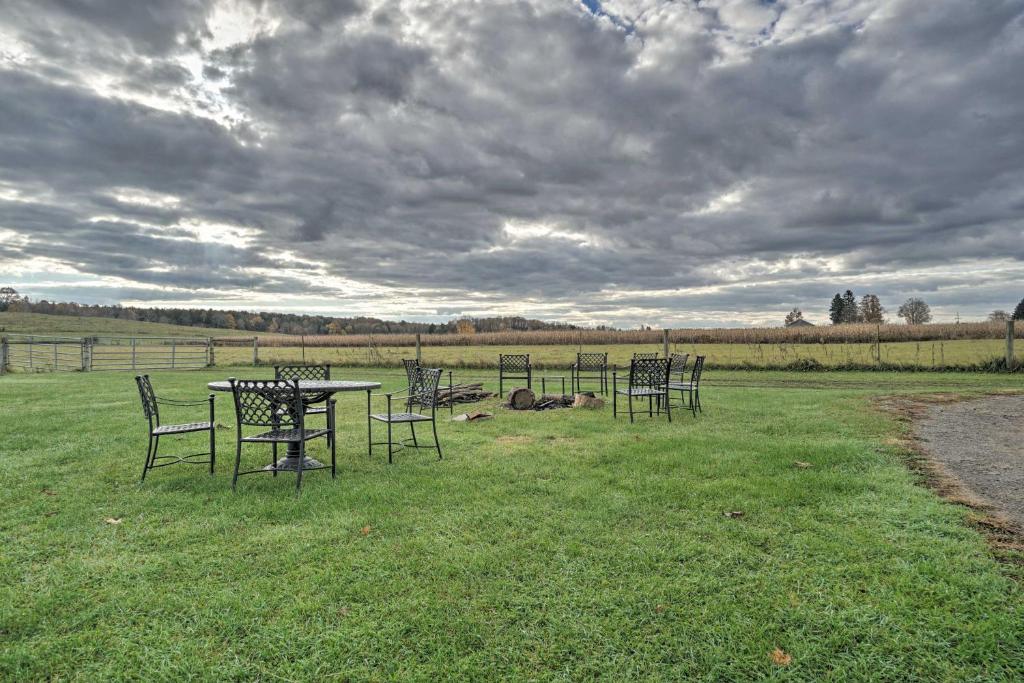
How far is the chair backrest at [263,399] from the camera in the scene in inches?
193

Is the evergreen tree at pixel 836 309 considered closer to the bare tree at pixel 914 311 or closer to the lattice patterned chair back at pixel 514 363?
the bare tree at pixel 914 311

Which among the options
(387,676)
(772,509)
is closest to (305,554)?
(387,676)

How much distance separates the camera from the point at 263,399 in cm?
513

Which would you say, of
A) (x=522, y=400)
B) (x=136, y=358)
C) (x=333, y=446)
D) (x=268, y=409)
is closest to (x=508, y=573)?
(x=333, y=446)

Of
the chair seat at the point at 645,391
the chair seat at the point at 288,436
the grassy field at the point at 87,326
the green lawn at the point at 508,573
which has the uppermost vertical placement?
the grassy field at the point at 87,326

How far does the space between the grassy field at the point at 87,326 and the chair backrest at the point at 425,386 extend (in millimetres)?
56281

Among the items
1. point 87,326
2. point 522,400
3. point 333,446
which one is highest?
point 87,326

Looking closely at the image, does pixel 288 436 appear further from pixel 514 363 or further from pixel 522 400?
pixel 514 363

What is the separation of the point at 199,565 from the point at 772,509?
161 inches

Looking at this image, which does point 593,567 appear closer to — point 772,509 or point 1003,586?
point 772,509

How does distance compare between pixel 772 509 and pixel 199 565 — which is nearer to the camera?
pixel 199 565

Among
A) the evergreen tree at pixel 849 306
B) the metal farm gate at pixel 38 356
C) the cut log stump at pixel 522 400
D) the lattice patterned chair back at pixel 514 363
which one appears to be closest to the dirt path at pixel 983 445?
the cut log stump at pixel 522 400

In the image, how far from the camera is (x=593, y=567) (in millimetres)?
3285

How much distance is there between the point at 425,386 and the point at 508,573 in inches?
156
